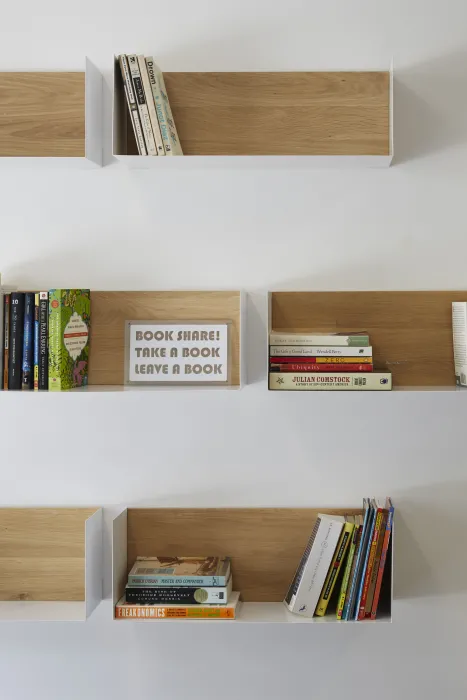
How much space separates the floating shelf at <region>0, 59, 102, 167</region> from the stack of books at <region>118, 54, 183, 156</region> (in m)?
0.18

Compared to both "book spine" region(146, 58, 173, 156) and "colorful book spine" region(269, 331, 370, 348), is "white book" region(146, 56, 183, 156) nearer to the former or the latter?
"book spine" region(146, 58, 173, 156)

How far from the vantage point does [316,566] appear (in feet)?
5.65

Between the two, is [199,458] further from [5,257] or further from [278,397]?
[5,257]

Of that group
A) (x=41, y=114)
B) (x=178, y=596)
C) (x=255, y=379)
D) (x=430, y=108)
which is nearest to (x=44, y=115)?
(x=41, y=114)

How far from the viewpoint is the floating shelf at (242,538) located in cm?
188

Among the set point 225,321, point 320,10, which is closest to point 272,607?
point 225,321

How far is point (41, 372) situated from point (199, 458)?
480mm

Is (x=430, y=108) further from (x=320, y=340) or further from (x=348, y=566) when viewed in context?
(x=348, y=566)

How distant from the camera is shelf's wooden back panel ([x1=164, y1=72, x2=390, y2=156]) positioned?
1843 mm

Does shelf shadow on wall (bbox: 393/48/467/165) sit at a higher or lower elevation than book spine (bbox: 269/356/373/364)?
higher

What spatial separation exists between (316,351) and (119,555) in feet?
2.35

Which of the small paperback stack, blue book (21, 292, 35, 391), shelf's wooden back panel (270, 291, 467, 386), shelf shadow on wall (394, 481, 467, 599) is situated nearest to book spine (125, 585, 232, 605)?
the small paperback stack

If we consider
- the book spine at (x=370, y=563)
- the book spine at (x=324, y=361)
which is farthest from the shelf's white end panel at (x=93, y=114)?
the book spine at (x=370, y=563)

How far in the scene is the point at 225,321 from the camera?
188 cm
